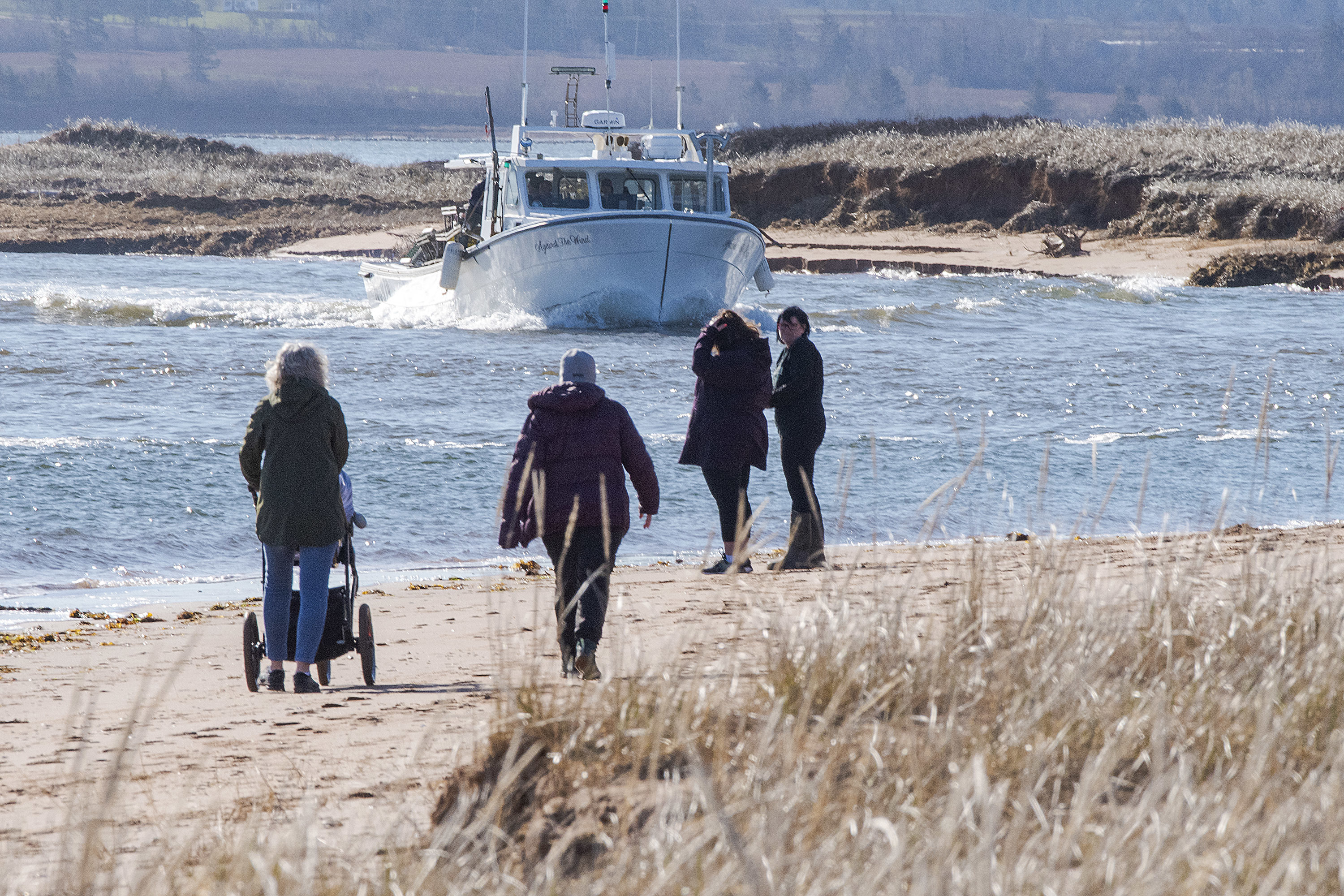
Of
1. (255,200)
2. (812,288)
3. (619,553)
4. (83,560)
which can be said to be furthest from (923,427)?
(255,200)

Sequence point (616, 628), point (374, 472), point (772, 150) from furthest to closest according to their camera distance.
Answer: point (772, 150)
point (374, 472)
point (616, 628)

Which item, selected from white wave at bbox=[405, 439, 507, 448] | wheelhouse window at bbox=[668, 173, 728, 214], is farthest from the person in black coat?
wheelhouse window at bbox=[668, 173, 728, 214]

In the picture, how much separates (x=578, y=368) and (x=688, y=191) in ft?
53.9

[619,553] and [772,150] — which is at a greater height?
[772,150]

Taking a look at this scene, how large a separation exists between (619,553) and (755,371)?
94.5 inches

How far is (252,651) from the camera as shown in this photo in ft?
17.3

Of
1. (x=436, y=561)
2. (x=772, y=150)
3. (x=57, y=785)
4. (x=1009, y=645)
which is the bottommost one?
(x=436, y=561)

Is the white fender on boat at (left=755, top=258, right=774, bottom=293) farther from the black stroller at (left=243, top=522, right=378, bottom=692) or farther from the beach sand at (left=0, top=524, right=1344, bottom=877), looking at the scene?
the black stroller at (left=243, top=522, right=378, bottom=692)

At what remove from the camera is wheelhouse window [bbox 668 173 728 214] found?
2106 centimetres

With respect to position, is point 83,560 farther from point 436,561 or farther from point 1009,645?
point 1009,645

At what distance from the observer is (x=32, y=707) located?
5195 millimetres

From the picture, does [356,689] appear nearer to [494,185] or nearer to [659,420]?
[659,420]

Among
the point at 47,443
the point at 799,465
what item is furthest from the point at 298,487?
the point at 47,443

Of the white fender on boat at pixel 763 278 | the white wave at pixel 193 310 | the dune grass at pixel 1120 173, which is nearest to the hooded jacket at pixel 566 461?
the white fender on boat at pixel 763 278
